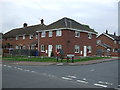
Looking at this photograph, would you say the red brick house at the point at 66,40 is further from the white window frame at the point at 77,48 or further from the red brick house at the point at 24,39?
the red brick house at the point at 24,39

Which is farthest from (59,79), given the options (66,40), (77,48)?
(77,48)

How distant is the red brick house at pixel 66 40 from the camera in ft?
105

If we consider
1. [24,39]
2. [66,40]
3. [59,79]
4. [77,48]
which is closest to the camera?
[59,79]

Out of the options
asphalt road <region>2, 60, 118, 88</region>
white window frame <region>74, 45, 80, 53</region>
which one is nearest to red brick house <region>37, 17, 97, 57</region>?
white window frame <region>74, 45, 80, 53</region>

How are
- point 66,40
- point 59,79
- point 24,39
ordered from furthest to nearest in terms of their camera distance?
point 24,39
point 66,40
point 59,79

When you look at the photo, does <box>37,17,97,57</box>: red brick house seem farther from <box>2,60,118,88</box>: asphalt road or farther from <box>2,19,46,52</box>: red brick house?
<box>2,60,118,88</box>: asphalt road

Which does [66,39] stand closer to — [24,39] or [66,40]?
[66,40]

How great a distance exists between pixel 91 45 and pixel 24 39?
17228mm

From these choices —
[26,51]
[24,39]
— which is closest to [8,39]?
[24,39]

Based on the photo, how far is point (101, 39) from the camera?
59.6m

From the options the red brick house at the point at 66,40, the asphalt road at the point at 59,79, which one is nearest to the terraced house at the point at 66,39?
the red brick house at the point at 66,40

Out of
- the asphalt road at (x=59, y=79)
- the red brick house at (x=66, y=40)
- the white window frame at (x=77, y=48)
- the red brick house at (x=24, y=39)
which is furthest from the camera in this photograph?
the red brick house at (x=24, y=39)

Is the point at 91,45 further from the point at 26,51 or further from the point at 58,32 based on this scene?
the point at 26,51

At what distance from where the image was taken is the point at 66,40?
31891 millimetres
